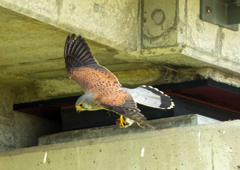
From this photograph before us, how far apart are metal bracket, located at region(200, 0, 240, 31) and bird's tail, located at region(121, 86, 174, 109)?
0.96 metres

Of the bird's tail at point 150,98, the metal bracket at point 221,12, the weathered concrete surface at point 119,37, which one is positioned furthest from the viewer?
the metal bracket at point 221,12

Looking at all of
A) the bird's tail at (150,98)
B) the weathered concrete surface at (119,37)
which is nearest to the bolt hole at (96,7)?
the weathered concrete surface at (119,37)

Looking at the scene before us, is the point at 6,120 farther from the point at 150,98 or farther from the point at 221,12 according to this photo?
the point at 221,12

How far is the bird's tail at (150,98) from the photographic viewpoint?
13.5 feet

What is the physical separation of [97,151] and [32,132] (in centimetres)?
194

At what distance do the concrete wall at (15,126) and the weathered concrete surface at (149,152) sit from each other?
0.76 meters

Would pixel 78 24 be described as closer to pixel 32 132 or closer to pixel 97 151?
pixel 97 151

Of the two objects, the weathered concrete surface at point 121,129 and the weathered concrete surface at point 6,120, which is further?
the weathered concrete surface at point 6,120

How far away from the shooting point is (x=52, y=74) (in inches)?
208

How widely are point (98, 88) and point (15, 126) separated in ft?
7.38

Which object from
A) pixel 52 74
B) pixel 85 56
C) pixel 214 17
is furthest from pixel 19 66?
pixel 214 17

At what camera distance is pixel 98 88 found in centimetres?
407

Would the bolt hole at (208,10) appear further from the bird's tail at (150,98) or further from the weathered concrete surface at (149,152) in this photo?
the weathered concrete surface at (149,152)

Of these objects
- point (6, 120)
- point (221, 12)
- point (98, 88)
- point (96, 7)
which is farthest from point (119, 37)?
point (6, 120)
